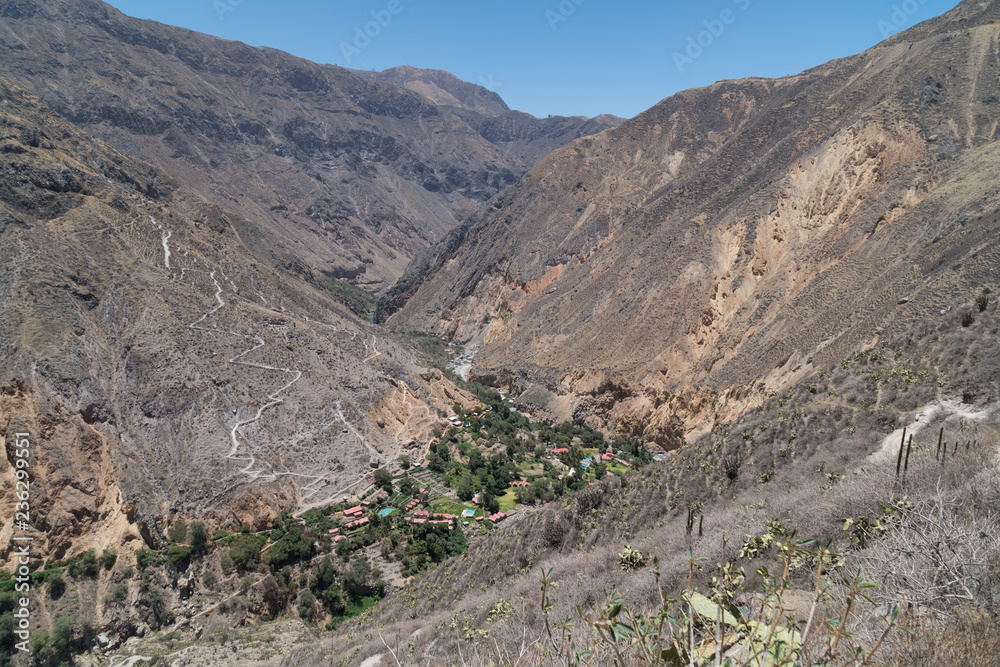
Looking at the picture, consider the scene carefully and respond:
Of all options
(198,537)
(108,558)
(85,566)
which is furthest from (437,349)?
(85,566)

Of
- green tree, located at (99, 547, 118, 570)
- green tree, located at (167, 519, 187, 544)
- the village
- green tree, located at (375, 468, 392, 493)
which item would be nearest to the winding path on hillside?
green tree, located at (375, 468, 392, 493)

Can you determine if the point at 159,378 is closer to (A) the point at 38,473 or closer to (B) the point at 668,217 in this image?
(A) the point at 38,473

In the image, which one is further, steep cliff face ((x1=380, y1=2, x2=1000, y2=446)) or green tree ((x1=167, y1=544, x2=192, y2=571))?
steep cliff face ((x1=380, y1=2, x2=1000, y2=446))

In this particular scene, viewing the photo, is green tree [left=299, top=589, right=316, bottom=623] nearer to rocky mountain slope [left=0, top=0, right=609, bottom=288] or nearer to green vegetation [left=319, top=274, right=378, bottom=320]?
green vegetation [left=319, top=274, right=378, bottom=320]

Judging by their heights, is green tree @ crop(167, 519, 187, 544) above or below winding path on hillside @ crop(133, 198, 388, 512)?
below

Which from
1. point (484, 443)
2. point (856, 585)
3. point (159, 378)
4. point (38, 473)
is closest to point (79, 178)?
point (159, 378)

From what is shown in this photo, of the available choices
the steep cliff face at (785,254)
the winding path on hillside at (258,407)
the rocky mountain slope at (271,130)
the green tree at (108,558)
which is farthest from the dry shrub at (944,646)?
the rocky mountain slope at (271,130)
